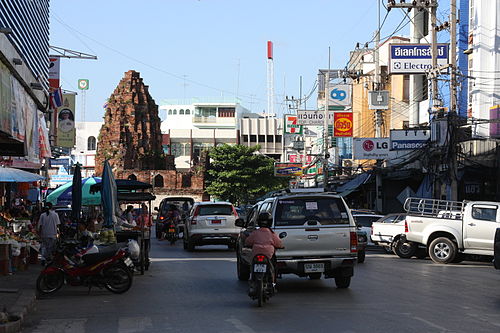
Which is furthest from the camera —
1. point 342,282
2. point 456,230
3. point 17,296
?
point 456,230

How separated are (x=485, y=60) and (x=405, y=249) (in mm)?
15221

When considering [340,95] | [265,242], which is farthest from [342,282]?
[340,95]

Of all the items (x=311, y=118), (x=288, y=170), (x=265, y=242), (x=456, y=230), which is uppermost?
(x=311, y=118)

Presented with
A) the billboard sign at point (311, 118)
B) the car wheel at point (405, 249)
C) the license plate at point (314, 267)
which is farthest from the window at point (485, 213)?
the billboard sign at point (311, 118)

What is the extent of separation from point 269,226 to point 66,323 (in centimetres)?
380

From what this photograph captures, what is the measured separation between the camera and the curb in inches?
384

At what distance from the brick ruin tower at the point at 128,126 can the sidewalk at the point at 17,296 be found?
64734 millimetres

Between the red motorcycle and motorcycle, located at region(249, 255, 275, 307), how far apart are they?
3.10 meters

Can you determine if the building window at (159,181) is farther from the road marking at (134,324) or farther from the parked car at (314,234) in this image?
the road marking at (134,324)

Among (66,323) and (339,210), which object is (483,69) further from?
(66,323)

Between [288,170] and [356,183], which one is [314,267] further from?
[288,170]

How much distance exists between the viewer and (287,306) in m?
12.3

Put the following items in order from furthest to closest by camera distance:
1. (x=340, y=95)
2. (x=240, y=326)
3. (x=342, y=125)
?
(x=340, y=95)
(x=342, y=125)
(x=240, y=326)

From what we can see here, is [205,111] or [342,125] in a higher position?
[205,111]
